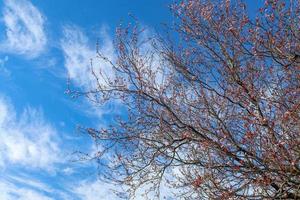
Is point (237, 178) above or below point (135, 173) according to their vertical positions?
below

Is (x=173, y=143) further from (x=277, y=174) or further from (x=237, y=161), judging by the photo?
(x=277, y=174)

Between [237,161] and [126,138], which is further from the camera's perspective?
[126,138]

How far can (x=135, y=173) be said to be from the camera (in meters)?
12.0

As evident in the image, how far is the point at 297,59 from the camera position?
10391mm

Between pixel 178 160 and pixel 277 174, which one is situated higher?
pixel 178 160

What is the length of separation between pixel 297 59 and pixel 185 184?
3.96 metres

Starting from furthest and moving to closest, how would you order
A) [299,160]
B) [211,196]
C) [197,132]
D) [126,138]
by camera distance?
1. [126,138]
2. [197,132]
3. [211,196]
4. [299,160]

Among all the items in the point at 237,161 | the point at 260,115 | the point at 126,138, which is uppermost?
the point at 126,138

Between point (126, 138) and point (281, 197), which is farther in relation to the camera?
point (126, 138)

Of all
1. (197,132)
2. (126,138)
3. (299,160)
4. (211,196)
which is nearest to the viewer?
(299,160)

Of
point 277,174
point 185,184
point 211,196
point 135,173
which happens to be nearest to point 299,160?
point 277,174

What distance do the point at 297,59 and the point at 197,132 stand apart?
9.32 ft

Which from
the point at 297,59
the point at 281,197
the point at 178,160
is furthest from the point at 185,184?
the point at 297,59

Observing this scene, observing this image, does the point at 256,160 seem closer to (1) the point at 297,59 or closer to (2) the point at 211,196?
(2) the point at 211,196
